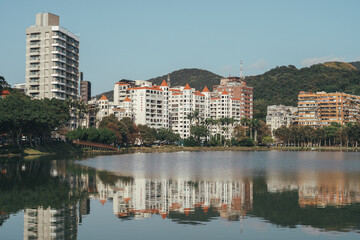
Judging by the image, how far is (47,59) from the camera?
181 meters

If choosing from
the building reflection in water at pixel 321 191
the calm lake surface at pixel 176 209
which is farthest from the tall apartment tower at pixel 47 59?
the building reflection in water at pixel 321 191

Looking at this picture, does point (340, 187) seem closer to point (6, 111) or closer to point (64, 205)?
point (64, 205)

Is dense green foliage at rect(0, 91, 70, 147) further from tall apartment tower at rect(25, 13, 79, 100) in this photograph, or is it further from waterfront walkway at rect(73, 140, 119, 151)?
tall apartment tower at rect(25, 13, 79, 100)

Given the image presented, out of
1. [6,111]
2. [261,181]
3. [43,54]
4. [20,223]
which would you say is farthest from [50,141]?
[20,223]

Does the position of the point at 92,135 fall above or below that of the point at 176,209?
above

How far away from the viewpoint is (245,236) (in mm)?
28344

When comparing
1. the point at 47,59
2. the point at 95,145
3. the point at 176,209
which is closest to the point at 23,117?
the point at 95,145

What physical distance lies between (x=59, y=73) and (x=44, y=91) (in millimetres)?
9192

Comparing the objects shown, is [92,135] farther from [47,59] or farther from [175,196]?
[175,196]

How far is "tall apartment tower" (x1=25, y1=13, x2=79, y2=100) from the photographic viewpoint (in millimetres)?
180250

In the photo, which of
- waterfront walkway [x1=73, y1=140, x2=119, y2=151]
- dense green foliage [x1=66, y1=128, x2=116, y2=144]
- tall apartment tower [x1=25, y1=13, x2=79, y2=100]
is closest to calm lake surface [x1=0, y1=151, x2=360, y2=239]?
dense green foliage [x1=66, y1=128, x2=116, y2=144]

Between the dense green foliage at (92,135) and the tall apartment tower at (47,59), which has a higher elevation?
the tall apartment tower at (47,59)

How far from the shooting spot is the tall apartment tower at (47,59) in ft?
591

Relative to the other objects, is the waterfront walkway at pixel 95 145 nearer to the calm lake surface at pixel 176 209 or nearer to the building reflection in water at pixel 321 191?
the calm lake surface at pixel 176 209
